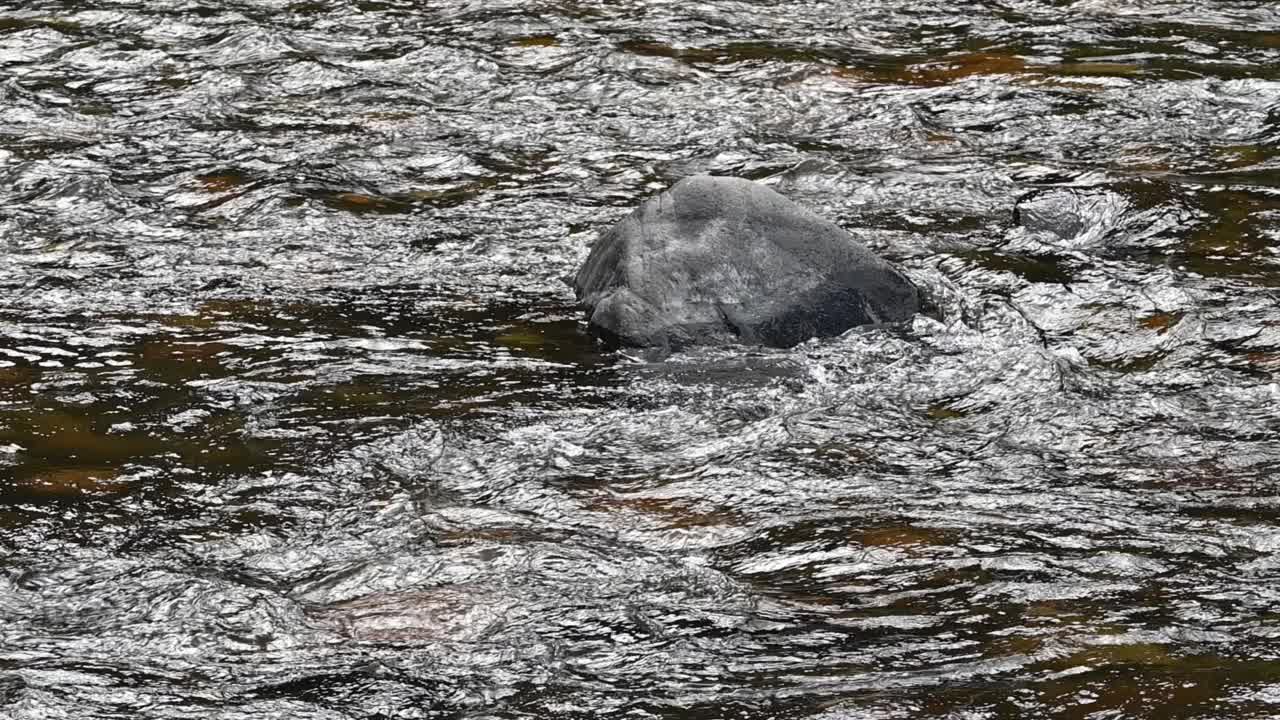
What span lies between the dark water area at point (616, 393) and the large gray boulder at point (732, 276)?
12 centimetres

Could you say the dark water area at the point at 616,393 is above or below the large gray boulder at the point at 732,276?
below

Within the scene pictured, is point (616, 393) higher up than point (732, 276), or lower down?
lower down

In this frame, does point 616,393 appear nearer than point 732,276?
Yes

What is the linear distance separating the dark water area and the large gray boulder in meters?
0.12

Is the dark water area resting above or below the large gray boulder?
below

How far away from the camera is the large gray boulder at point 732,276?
6.27 metres

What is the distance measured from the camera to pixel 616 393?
19.4ft

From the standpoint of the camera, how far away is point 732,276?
6.39 meters

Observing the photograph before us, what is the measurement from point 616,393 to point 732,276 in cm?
73

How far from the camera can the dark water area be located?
4.32 m

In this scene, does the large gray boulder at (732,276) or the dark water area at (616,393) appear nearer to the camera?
the dark water area at (616,393)

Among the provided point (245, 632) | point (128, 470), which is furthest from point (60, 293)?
point (245, 632)

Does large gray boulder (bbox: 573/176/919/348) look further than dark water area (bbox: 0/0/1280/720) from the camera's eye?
Yes

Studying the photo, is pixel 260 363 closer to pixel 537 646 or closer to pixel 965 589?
pixel 537 646
